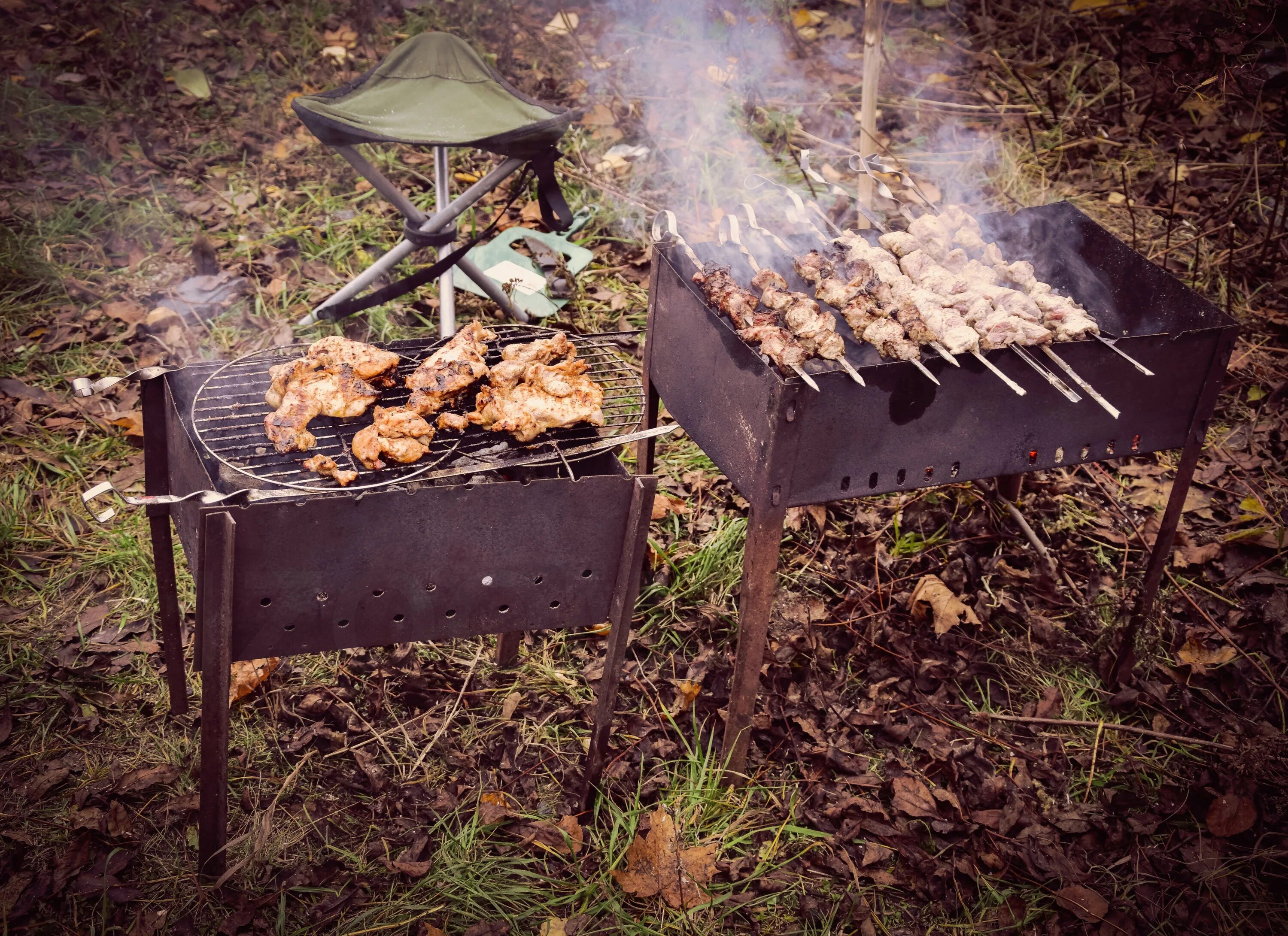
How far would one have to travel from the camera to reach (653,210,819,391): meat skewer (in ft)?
9.83

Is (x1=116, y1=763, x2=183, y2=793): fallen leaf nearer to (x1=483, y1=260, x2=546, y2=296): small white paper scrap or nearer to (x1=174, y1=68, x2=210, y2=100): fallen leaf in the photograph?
(x1=483, y1=260, x2=546, y2=296): small white paper scrap

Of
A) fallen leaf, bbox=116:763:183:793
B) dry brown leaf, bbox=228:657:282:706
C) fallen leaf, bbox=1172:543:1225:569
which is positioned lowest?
fallen leaf, bbox=116:763:183:793

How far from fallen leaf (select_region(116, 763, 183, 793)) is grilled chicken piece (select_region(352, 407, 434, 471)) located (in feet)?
4.87

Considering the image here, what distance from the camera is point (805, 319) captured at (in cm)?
320

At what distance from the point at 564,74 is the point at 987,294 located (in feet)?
16.9

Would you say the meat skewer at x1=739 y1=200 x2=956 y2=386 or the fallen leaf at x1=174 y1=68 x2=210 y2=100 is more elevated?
the meat skewer at x1=739 y1=200 x2=956 y2=386

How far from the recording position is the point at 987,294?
3.53 meters

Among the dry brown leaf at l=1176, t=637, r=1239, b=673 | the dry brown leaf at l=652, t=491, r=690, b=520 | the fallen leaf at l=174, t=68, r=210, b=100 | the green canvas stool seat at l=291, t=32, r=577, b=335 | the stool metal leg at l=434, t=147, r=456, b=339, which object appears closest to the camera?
the dry brown leaf at l=1176, t=637, r=1239, b=673

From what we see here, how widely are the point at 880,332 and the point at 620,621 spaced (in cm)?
126

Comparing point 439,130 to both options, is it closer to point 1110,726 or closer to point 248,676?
point 248,676

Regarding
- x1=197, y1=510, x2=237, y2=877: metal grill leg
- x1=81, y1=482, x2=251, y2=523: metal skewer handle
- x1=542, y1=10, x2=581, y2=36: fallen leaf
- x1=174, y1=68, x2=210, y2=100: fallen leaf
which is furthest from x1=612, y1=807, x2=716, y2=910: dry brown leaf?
x1=542, y1=10, x2=581, y2=36: fallen leaf

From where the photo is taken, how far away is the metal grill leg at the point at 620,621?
282cm

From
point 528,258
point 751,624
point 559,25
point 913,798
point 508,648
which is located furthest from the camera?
point 559,25

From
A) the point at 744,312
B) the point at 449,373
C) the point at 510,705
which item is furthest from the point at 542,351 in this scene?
the point at 510,705
